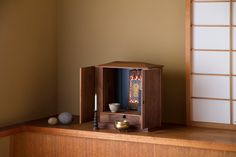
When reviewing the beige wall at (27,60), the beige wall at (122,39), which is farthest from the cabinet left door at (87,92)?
the beige wall at (27,60)

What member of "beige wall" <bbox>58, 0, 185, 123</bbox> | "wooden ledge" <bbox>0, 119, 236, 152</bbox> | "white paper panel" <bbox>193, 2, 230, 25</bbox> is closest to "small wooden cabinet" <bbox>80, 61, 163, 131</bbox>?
"wooden ledge" <bbox>0, 119, 236, 152</bbox>

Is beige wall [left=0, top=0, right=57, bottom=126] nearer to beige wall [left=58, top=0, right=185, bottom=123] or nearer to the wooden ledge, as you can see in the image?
beige wall [left=58, top=0, right=185, bottom=123]

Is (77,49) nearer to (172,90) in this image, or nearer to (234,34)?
(172,90)

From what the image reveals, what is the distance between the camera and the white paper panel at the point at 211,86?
4230 mm

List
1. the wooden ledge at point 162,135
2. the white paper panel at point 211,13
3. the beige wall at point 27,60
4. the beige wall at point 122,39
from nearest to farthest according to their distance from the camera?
the wooden ledge at point 162,135, the white paper panel at point 211,13, the beige wall at point 27,60, the beige wall at point 122,39

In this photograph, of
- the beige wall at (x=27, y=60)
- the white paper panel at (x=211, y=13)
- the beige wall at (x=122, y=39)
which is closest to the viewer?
the white paper panel at (x=211, y=13)

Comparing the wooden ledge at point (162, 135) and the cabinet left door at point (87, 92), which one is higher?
the cabinet left door at point (87, 92)

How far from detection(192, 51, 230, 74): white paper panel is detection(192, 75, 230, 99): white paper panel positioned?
2.2 inches

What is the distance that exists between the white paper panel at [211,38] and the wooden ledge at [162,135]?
73 centimetres

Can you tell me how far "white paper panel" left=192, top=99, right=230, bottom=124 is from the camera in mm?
4242

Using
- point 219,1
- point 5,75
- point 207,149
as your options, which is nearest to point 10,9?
point 5,75

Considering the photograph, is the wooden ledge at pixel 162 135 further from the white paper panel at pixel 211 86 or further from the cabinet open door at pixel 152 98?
the white paper panel at pixel 211 86

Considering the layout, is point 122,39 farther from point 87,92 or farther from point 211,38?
point 211,38

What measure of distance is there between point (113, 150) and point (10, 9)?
1.57m
